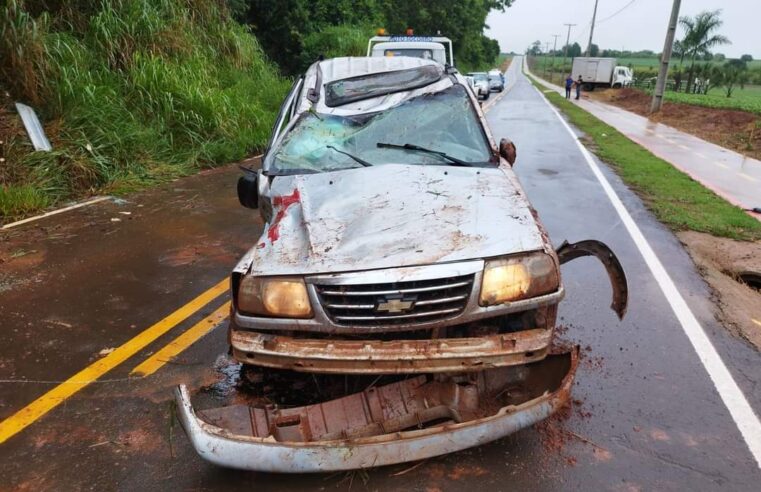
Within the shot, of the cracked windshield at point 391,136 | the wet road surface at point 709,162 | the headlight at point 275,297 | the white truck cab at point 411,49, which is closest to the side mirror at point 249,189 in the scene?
the cracked windshield at point 391,136

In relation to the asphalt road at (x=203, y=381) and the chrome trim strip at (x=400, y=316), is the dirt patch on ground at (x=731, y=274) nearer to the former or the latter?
the asphalt road at (x=203, y=381)

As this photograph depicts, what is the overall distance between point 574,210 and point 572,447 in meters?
5.36

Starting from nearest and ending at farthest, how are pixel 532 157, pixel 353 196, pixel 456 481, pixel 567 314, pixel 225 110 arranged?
1. pixel 456 481
2. pixel 353 196
3. pixel 567 314
4. pixel 225 110
5. pixel 532 157

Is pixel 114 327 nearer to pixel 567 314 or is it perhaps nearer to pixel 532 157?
pixel 567 314

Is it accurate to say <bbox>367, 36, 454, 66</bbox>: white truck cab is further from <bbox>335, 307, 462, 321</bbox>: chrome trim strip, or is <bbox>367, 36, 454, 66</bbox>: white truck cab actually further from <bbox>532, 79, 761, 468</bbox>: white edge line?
<bbox>335, 307, 462, 321</bbox>: chrome trim strip

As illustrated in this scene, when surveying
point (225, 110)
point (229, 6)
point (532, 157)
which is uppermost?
point (229, 6)

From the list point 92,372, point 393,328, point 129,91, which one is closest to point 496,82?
point 129,91

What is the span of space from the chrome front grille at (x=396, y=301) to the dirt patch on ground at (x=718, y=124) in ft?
51.6

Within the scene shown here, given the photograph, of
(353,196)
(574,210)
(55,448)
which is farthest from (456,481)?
(574,210)

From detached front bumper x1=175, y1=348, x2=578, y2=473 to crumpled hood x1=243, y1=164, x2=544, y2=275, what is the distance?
63 cm

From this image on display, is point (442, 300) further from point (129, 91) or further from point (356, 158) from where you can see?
point (129, 91)

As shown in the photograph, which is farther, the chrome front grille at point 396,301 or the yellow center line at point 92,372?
the yellow center line at point 92,372

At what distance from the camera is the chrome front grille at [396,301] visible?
2568 millimetres

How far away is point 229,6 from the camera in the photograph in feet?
46.2
